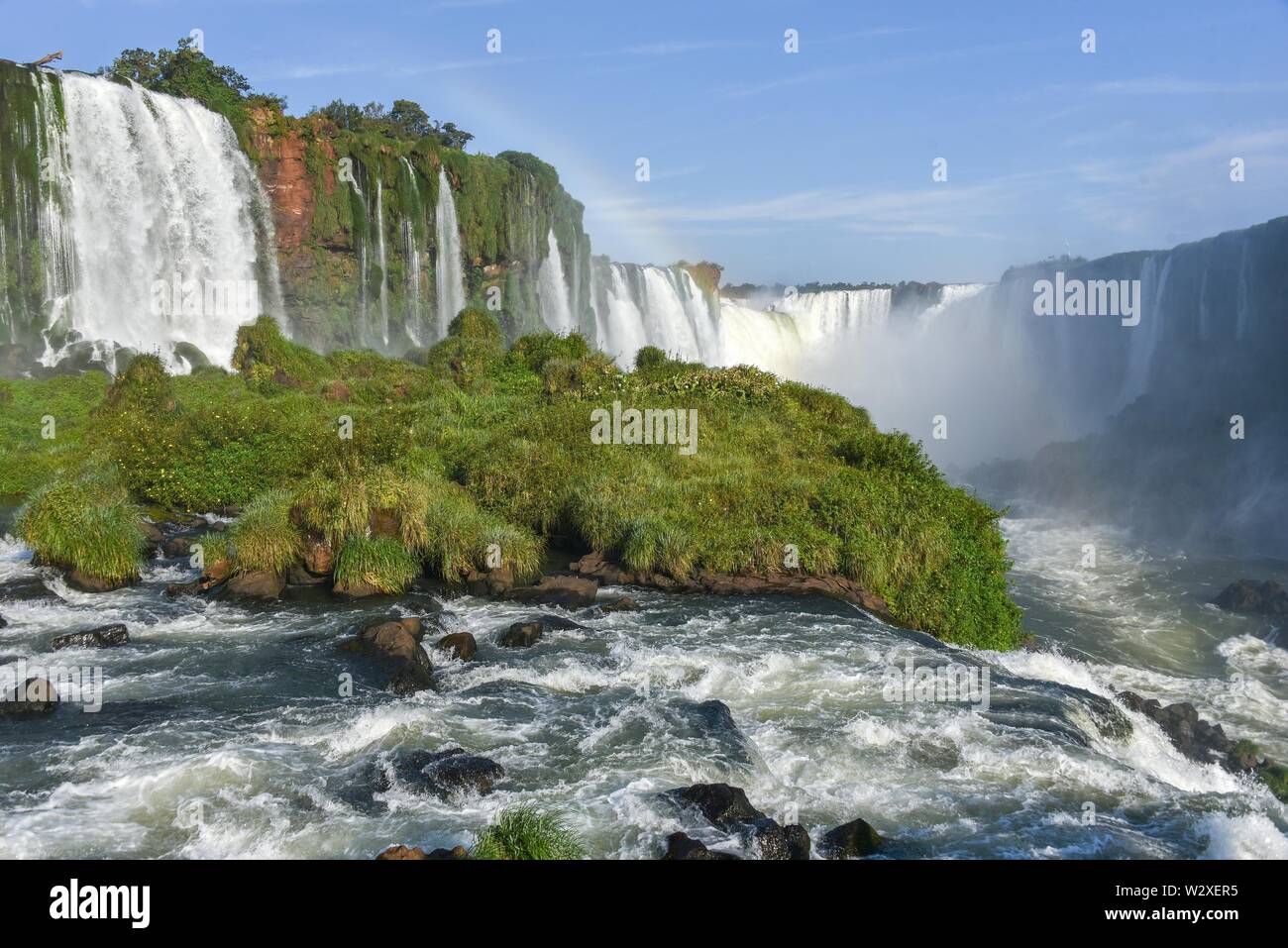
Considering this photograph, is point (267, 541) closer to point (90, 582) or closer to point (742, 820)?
point (90, 582)

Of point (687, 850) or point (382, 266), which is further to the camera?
point (382, 266)

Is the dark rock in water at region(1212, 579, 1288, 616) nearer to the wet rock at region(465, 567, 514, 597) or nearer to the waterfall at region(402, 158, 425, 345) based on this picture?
the wet rock at region(465, 567, 514, 597)

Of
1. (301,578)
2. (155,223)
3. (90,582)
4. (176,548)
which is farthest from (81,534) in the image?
(155,223)

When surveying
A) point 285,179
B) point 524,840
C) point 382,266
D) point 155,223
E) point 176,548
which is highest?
point 285,179

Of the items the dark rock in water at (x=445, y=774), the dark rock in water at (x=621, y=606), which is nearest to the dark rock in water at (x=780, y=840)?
the dark rock in water at (x=445, y=774)

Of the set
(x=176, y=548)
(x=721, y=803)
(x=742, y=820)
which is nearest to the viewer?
(x=742, y=820)
